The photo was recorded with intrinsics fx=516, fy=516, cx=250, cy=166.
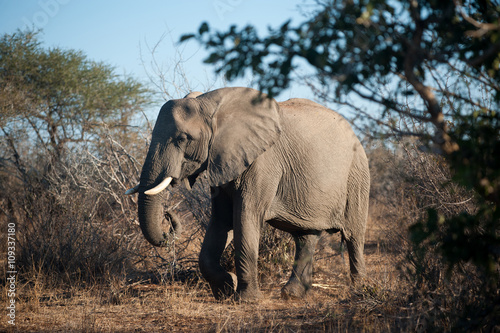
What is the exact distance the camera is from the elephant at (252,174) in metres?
5.25

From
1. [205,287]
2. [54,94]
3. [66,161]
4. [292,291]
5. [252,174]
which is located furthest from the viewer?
[54,94]

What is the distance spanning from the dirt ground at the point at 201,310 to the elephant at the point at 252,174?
360 millimetres

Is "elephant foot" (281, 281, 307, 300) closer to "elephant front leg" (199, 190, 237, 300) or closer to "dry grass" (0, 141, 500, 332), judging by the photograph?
"dry grass" (0, 141, 500, 332)

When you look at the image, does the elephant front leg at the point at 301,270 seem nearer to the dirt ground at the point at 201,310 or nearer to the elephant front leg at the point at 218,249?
the dirt ground at the point at 201,310

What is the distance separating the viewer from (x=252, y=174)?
5414mm

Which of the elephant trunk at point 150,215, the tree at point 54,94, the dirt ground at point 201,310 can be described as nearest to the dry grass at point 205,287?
the dirt ground at point 201,310

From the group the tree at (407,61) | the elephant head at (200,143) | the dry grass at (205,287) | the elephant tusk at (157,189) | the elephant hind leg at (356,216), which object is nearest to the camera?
the tree at (407,61)

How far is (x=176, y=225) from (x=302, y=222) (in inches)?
59.7

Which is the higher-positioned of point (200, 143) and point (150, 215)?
point (200, 143)

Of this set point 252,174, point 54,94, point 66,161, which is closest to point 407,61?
point 252,174

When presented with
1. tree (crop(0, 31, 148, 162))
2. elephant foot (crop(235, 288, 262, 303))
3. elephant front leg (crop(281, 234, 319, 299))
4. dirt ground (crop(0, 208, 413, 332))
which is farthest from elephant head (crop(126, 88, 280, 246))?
tree (crop(0, 31, 148, 162))

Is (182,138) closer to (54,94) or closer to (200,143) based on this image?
(200,143)

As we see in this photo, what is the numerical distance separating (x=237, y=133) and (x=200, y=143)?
0.41 m

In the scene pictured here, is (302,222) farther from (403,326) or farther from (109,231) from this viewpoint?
(109,231)
